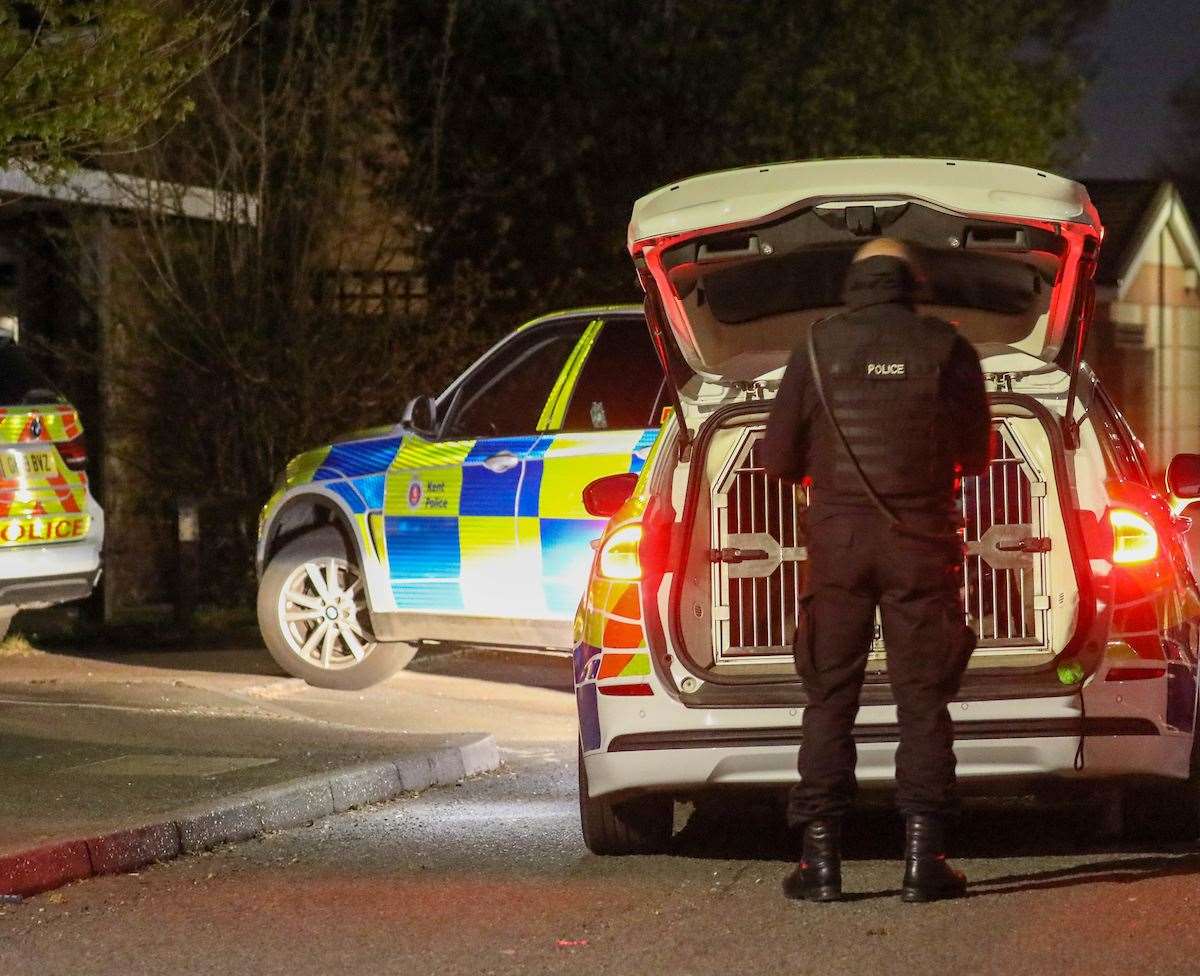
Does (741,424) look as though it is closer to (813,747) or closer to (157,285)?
(813,747)

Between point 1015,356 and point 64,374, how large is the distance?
10.7 meters

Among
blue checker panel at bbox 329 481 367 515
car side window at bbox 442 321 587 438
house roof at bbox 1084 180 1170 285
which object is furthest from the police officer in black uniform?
A: house roof at bbox 1084 180 1170 285

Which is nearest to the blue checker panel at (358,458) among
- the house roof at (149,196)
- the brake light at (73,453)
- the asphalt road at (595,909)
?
the brake light at (73,453)

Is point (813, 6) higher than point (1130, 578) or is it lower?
higher

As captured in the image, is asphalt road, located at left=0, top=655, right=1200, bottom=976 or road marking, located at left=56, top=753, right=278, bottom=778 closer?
asphalt road, located at left=0, top=655, right=1200, bottom=976

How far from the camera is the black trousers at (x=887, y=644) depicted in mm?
6344

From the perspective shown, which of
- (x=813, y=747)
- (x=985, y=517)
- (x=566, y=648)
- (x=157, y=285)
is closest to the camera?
(x=813, y=747)

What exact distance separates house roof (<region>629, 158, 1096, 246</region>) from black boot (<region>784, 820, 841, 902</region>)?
1.86 meters

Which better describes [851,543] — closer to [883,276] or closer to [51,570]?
[883,276]

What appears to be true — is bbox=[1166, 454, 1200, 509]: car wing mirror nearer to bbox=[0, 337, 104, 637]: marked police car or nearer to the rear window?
bbox=[0, 337, 104, 637]: marked police car

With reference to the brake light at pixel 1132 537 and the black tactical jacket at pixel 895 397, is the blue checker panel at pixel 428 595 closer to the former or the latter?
the brake light at pixel 1132 537

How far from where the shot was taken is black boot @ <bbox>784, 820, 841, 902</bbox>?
6438 mm

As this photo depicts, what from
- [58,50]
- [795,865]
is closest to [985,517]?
[795,865]

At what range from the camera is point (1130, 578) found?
22.9 ft
